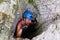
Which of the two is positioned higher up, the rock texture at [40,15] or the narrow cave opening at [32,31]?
the rock texture at [40,15]

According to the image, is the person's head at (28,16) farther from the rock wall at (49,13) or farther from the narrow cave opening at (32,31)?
the rock wall at (49,13)

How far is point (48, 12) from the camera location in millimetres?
2885

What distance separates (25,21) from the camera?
9.12 feet

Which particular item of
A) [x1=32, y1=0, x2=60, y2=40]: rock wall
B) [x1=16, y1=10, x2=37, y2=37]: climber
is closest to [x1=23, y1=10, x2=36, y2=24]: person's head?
[x1=16, y1=10, x2=37, y2=37]: climber

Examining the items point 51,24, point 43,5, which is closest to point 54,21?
point 51,24

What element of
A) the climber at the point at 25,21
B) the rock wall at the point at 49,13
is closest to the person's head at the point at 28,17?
the climber at the point at 25,21

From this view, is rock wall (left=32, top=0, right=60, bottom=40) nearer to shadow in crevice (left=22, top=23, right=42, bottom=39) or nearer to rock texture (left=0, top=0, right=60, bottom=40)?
rock texture (left=0, top=0, right=60, bottom=40)

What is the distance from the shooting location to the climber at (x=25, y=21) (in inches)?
105

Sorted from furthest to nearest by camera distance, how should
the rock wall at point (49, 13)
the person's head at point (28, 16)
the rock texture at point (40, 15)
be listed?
the person's head at point (28, 16) < the rock wall at point (49, 13) < the rock texture at point (40, 15)

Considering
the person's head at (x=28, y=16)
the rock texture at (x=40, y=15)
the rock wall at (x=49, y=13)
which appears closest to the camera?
the rock texture at (x=40, y=15)

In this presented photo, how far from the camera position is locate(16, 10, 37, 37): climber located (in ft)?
8.77

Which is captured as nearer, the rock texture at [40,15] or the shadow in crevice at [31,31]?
the rock texture at [40,15]

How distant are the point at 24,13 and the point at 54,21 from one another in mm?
416

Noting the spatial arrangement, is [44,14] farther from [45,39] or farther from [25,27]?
[45,39]
